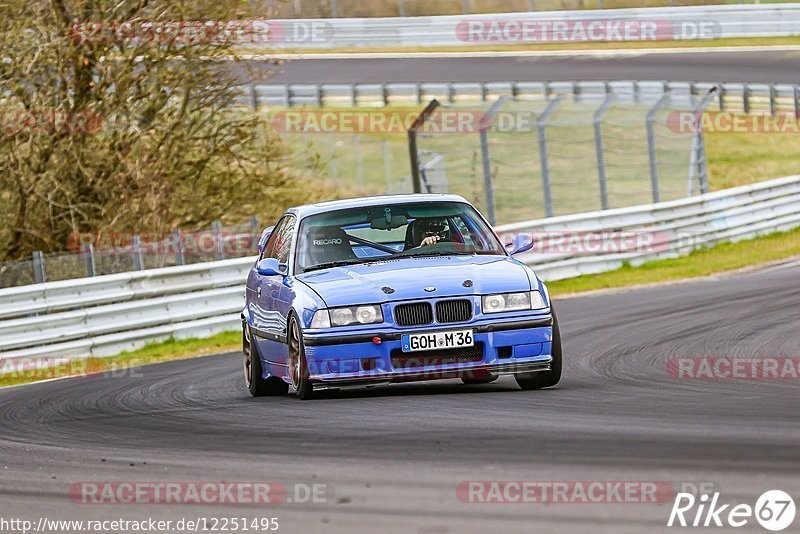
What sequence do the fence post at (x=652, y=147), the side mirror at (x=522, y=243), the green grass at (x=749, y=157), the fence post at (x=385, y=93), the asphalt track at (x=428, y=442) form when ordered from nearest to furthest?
1. the asphalt track at (x=428, y=442)
2. the side mirror at (x=522, y=243)
3. the fence post at (x=652, y=147)
4. the green grass at (x=749, y=157)
5. the fence post at (x=385, y=93)

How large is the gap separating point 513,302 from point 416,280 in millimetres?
667

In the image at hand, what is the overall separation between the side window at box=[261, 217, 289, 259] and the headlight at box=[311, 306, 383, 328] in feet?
7.23

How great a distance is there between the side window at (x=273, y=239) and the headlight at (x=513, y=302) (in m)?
2.68

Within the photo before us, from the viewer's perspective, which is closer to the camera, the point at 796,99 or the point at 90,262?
the point at 90,262

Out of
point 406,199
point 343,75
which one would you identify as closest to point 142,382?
point 406,199

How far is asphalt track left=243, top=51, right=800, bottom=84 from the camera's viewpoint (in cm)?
4178

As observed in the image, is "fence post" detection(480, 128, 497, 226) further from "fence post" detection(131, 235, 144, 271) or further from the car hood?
the car hood

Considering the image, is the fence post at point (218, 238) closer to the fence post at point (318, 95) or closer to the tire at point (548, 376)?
the tire at point (548, 376)

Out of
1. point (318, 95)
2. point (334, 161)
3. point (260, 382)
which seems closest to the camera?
point (260, 382)

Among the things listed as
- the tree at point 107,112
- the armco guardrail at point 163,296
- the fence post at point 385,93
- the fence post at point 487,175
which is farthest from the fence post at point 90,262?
the fence post at point 385,93

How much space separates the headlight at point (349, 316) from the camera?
992 cm

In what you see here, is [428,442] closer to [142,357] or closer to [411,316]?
[411,316]

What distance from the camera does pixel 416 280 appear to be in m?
10.1

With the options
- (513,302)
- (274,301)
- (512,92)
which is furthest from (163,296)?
(512,92)
